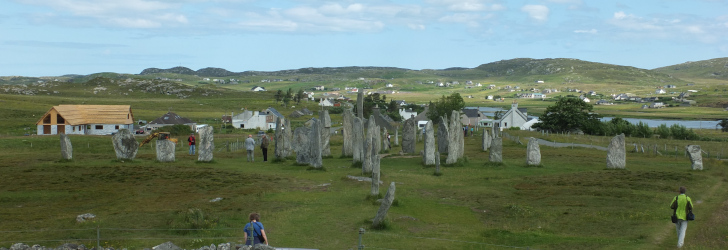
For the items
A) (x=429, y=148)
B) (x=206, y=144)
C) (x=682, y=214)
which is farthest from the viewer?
(x=206, y=144)

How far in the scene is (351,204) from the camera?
22578 millimetres

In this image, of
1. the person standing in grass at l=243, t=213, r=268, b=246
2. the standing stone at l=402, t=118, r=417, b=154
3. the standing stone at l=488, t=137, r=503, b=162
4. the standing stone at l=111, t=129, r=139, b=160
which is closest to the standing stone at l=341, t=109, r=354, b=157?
the standing stone at l=402, t=118, r=417, b=154

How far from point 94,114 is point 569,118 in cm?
6041

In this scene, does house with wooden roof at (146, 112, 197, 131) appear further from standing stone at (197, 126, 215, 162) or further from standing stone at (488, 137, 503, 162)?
standing stone at (488, 137, 503, 162)

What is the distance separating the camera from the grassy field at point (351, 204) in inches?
688

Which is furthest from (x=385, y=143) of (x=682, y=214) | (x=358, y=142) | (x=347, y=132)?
(x=682, y=214)

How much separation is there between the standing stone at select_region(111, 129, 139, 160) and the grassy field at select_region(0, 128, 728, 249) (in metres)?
0.81

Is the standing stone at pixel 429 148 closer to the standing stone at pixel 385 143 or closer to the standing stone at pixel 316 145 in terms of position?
the standing stone at pixel 316 145

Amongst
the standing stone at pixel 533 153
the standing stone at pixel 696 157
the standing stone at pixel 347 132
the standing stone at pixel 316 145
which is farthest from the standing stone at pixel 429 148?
the standing stone at pixel 696 157

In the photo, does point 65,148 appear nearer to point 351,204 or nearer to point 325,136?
point 325,136

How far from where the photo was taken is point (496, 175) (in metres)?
32.2

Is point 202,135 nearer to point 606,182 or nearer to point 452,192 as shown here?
point 452,192

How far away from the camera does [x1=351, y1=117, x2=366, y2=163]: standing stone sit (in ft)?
118

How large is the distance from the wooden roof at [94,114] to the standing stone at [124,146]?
37.3m
